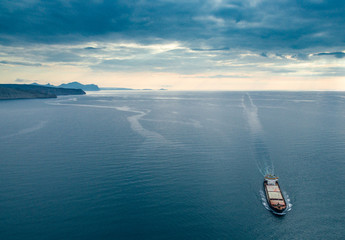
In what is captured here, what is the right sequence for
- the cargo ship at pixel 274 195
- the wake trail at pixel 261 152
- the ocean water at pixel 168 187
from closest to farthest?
the ocean water at pixel 168 187 < the cargo ship at pixel 274 195 < the wake trail at pixel 261 152

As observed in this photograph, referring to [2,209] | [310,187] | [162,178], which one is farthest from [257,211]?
[2,209]

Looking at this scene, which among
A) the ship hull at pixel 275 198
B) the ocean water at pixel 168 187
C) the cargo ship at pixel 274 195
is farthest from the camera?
the cargo ship at pixel 274 195

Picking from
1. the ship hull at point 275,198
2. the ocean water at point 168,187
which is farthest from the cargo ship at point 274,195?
the ocean water at point 168,187

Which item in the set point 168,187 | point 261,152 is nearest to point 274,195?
point 168,187

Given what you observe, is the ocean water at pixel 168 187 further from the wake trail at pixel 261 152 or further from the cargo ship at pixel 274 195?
the cargo ship at pixel 274 195

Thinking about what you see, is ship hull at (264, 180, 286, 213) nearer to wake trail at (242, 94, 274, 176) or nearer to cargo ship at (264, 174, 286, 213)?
cargo ship at (264, 174, 286, 213)

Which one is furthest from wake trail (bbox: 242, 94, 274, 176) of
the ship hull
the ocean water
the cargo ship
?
the ship hull

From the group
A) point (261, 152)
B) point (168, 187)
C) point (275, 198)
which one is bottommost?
point (168, 187)

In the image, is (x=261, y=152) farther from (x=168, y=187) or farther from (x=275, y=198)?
(x=168, y=187)
